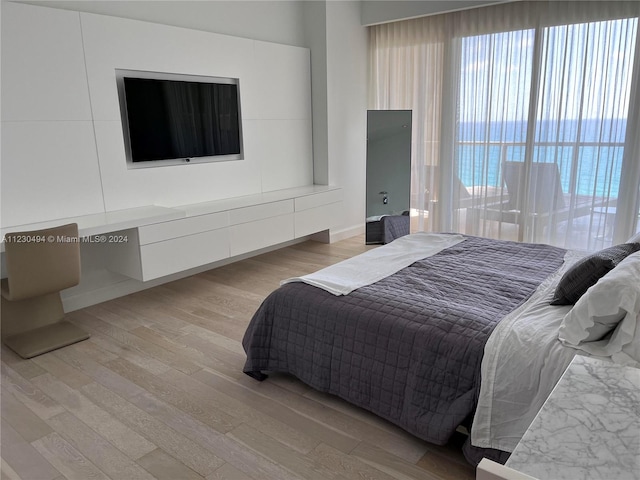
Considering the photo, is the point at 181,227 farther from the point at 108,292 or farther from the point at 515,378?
the point at 515,378

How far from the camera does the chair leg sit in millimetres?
3000

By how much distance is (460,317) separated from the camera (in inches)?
81.5

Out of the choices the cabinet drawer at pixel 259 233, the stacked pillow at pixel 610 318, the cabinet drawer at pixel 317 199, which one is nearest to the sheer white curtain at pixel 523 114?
the cabinet drawer at pixel 317 199

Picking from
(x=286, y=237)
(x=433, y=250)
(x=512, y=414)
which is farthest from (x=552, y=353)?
(x=286, y=237)

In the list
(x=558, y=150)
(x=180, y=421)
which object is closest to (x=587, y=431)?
(x=180, y=421)

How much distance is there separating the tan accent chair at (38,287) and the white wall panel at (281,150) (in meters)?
2.16

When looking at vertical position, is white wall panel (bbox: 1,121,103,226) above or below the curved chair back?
above

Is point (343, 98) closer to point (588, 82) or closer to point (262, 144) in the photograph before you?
point (262, 144)

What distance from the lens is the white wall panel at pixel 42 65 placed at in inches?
119

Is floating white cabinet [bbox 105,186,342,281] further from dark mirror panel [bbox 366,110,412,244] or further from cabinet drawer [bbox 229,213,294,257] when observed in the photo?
dark mirror panel [bbox 366,110,412,244]

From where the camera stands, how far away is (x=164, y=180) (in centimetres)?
400

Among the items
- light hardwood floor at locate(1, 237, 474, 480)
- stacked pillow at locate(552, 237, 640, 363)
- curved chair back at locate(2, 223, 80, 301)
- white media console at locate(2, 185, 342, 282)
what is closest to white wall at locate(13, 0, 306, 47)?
white media console at locate(2, 185, 342, 282)

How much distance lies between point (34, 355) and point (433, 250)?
2.57 meters

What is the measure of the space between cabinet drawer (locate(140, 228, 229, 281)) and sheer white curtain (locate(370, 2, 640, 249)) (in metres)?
2.52
